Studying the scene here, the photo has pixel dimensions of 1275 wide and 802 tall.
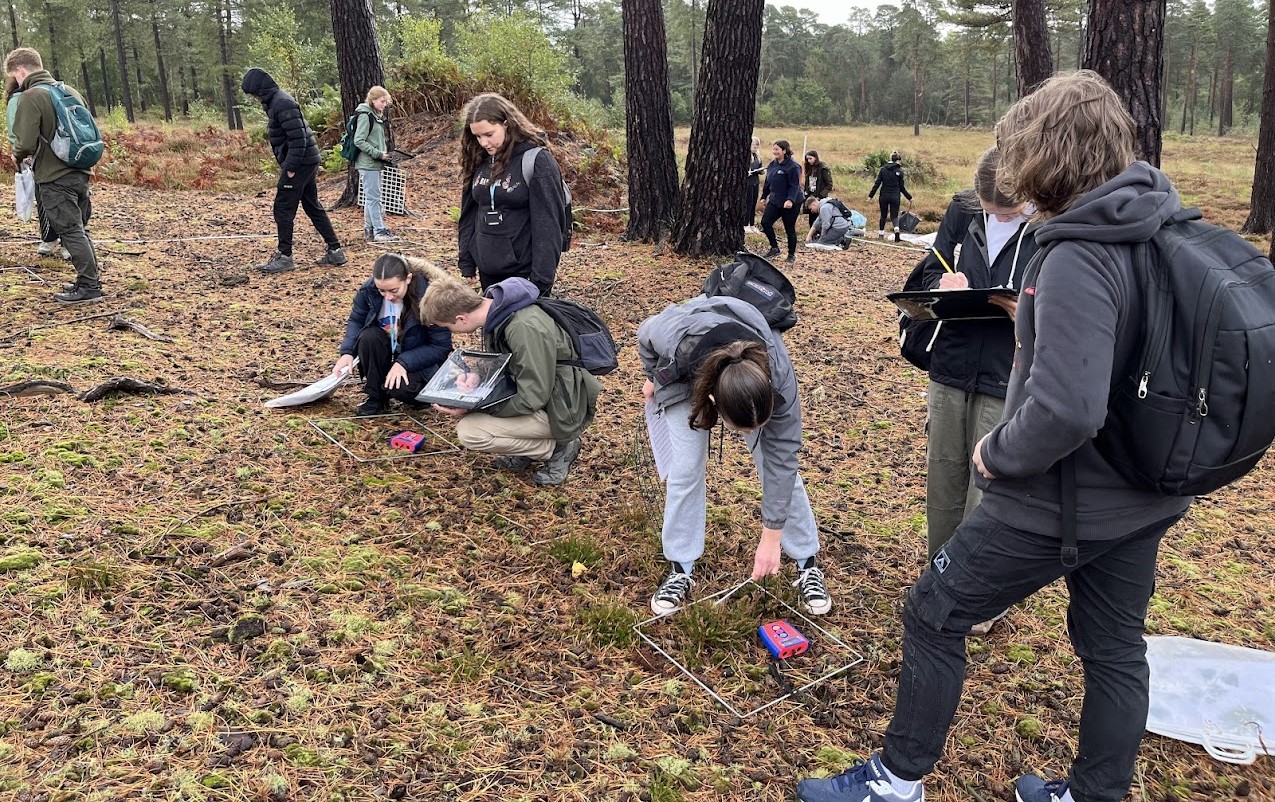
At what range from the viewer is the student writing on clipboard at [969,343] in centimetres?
286

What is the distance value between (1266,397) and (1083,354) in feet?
1.19

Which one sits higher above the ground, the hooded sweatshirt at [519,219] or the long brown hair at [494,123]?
the long brown hair at [494,123]

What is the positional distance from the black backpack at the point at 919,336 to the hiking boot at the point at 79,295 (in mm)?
6210

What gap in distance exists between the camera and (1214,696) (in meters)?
2.94


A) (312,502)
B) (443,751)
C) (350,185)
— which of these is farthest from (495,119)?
(350,185)

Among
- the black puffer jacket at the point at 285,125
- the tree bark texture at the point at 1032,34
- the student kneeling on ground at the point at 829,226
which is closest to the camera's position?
the black puffer jacket at the point at 285,125

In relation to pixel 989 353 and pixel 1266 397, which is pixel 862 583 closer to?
pixel 989 353

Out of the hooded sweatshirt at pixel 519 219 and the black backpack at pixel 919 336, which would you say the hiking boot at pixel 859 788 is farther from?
the hooded sweatshirt at pixel 519 219

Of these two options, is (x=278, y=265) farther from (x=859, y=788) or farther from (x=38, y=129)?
(x=859, y=788)

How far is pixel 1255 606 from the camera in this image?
140 inches

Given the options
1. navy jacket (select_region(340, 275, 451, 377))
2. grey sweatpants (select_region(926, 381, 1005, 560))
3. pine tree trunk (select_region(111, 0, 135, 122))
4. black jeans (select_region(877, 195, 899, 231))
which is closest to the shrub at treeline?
pine tree trunk (select_region(111, 0, 135, 122))

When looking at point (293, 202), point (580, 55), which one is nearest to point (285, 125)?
point (293, 202)

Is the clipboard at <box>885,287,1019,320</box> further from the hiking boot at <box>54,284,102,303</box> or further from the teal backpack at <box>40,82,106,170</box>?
the hiking boot at <box>54,284,102,303</box>

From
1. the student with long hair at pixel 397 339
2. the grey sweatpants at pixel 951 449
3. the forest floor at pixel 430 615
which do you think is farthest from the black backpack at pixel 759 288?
the student with long hair at pixel 397 339
